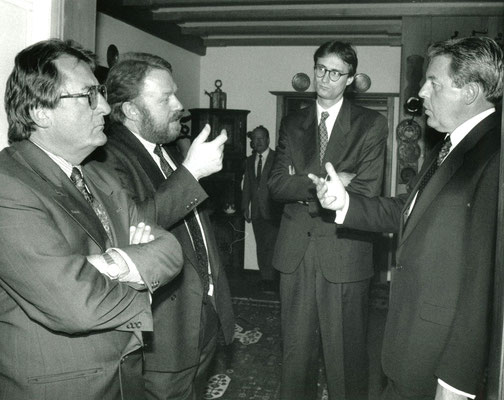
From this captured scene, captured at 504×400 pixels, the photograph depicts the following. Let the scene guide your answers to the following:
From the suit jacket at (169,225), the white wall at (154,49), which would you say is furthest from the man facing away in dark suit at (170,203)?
the white wall at (154,49)

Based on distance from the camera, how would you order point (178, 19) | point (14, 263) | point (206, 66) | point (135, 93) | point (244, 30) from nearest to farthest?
point (14, 263)
point (135, 93)
point (178, 19)
point (244, 30)
point (206, 66)

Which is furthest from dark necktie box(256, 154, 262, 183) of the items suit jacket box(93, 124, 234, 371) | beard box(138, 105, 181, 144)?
suit jacket box(93, 124, 234, 371)

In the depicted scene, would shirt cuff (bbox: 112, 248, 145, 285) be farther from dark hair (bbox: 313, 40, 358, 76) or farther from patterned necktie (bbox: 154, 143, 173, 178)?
dark hair (bbox: 313, 40, 358, 76)

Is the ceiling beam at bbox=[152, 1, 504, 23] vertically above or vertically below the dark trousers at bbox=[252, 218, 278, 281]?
above

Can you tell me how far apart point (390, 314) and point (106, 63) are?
5.14 meters

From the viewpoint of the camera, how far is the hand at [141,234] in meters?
1.86

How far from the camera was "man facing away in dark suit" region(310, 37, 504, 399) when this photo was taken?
1.70 metres

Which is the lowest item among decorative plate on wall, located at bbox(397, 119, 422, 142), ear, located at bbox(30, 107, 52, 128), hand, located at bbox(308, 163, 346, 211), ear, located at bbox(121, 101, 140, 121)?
hand, located at bbox(308, 163, 346, 211)

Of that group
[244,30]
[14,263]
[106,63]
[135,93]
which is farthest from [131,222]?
[244,30]

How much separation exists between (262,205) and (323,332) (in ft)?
15.4

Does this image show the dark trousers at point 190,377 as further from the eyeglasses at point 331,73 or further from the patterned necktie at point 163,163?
the eyeglasses at point 331,73

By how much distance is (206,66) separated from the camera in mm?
9102

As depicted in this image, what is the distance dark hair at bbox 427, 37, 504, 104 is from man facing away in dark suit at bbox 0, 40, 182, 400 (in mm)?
1310

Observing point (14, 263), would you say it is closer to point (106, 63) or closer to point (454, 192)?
point (454, 192)
